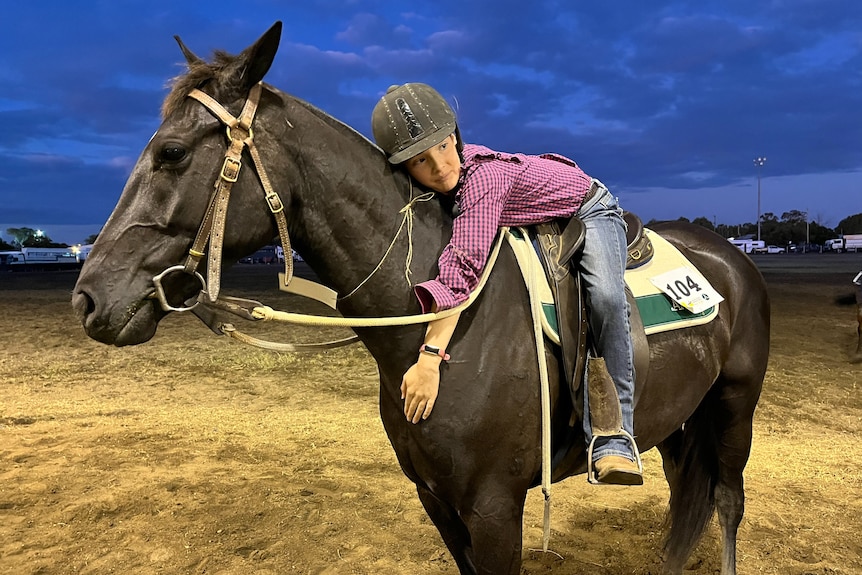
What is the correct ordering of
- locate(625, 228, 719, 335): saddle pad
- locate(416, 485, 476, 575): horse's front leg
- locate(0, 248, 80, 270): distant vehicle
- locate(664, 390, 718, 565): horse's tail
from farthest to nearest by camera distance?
locate(0, 248, 80, 270): distant vehicle → locate(664, 390, 718, 565): horse's tail → locate(625, 228, 719, 335): saddle pad → locate(416, 485, 476, 575): horse's front leg

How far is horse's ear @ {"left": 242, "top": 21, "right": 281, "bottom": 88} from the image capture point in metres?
1.64

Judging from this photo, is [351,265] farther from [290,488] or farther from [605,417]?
[290,488]

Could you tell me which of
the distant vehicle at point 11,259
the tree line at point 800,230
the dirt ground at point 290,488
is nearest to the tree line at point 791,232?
the tree line at point 800,230

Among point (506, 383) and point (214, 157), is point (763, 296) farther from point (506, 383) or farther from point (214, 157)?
point (214, 157)

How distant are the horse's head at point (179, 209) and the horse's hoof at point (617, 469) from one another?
1483 mm

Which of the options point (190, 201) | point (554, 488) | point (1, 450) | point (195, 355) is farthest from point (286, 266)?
point (195, 355)

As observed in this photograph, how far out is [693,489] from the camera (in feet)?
10.4

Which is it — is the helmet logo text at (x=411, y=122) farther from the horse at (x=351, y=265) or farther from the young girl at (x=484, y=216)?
the horse at (x=351, y=265)

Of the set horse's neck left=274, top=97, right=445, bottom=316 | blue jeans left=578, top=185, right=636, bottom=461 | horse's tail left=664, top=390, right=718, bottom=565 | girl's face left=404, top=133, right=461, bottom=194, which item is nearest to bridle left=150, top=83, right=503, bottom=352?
horse's neck left=274, top=97, right=445, bottom=316

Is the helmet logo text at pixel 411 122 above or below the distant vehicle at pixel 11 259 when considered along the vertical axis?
below

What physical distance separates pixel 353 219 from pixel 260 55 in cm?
59

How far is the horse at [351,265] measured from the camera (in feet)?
5.35

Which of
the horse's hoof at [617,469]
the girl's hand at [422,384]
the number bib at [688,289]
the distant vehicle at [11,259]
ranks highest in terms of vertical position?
the distant vehicle at [11,259]

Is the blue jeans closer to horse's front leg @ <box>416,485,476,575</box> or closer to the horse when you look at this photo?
the horse
